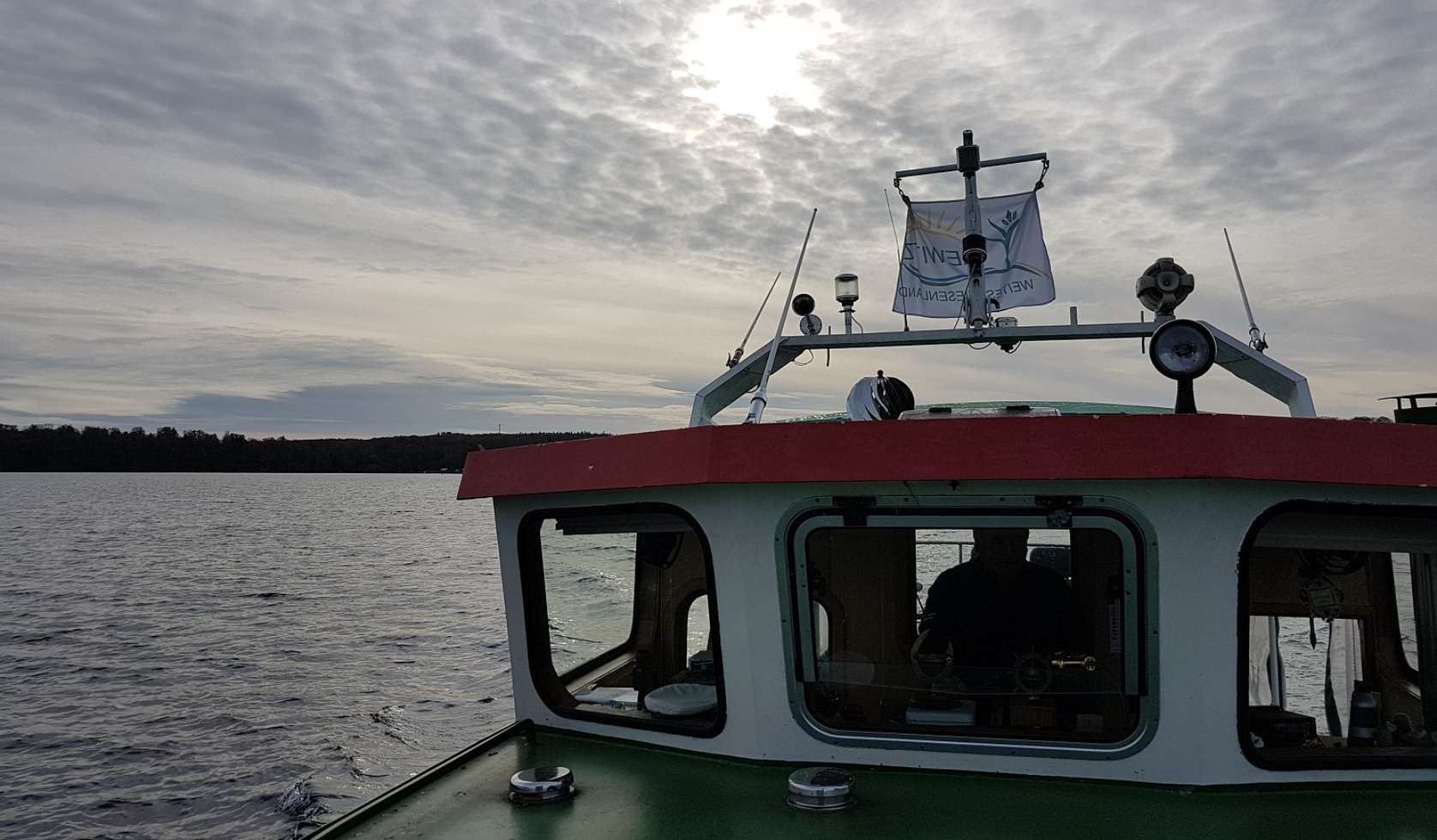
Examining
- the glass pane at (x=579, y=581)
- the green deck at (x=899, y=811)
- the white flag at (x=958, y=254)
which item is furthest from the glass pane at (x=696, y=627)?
the white flag at (x=958, y=254)

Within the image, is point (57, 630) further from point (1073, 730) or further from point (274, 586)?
point (1073, 730)

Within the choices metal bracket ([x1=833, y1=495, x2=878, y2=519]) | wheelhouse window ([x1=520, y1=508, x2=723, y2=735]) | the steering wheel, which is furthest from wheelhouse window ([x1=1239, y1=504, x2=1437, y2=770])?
wheelhouse window ([x1=520, y1=508, x2=723, y2=735])

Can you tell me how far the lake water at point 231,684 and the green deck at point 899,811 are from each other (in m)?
8.42

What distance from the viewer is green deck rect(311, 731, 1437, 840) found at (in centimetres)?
340

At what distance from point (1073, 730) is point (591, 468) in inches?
83.3

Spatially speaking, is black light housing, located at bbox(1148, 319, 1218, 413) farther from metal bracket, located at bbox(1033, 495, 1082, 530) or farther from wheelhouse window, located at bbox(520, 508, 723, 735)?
wheelhouse window, located at bbox(520, 508, 723, 735)

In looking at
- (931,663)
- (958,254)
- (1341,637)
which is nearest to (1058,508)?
(931,663)

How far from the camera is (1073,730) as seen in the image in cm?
382

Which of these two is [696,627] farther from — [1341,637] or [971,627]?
[1341,637]

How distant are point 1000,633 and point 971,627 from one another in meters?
0.13

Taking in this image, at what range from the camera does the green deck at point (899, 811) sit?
3.40m

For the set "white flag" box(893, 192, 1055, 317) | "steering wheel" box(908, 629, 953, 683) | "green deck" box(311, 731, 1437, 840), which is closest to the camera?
"green deck" box(311, 731, 1437, 840)

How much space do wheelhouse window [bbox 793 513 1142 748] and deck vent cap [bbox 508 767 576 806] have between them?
98 cm

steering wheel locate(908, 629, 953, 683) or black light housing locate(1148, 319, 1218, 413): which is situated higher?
black light housing locate(1148, 319, 1218, 413)
